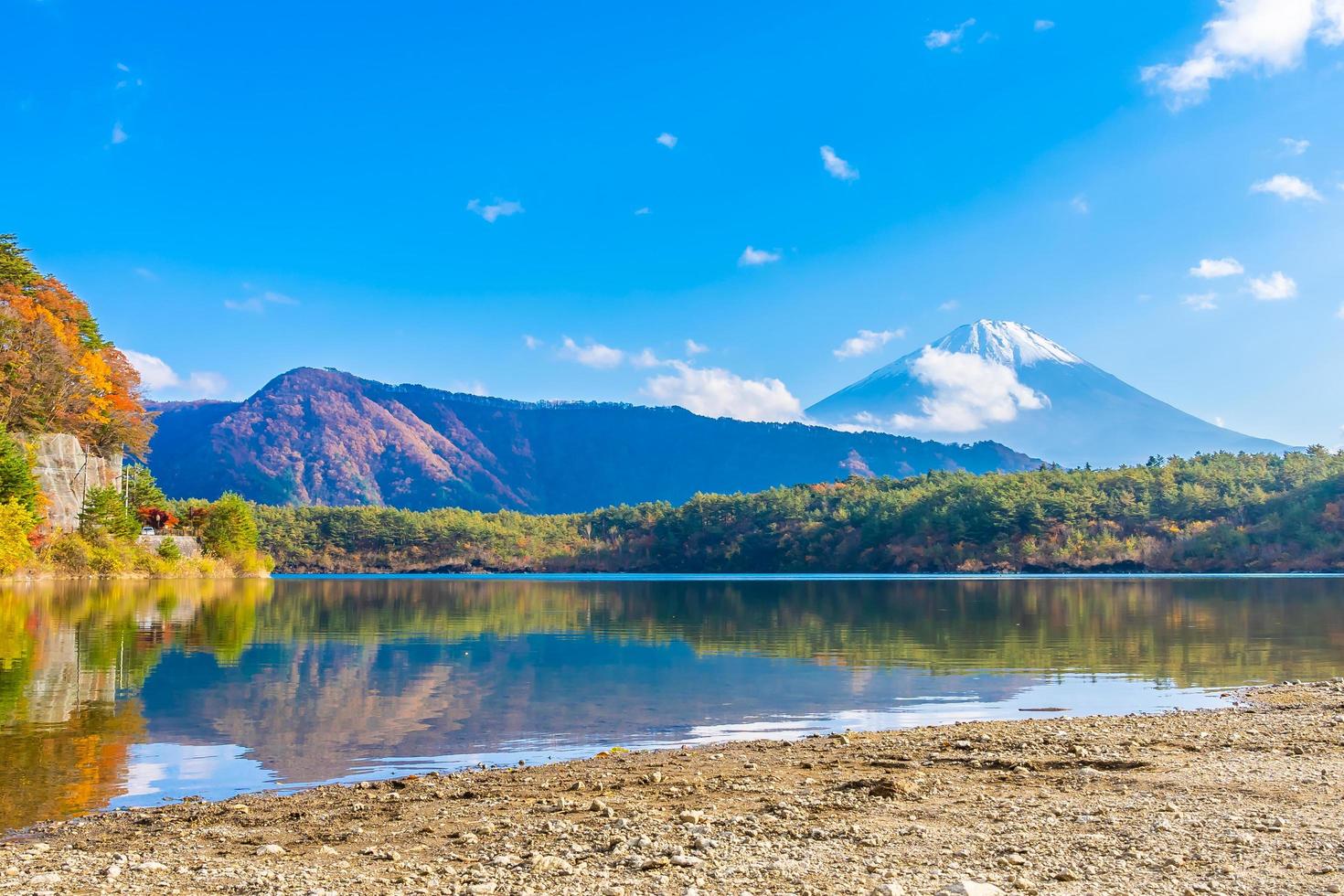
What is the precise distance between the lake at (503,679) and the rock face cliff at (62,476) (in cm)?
2171

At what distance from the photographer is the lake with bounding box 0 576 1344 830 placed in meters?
12.1

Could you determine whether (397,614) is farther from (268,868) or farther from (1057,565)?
(1057,565)

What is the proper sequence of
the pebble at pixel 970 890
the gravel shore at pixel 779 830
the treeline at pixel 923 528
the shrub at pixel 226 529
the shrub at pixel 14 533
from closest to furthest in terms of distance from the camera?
the pebble at pixel 970 890
the gravel shore at pixel 779 830
the shrub at pixel 14 533
the shrub at pixel 226 529
the treeline at pixel 923 528

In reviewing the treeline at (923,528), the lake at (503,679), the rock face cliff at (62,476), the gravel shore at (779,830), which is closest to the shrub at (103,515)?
the rock face cliff at (62,476)

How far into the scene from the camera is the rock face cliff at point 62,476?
61062 mm

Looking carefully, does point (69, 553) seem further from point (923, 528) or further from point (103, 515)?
point (923, 528)

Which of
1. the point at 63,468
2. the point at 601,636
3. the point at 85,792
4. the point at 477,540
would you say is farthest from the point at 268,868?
the point at 477,540

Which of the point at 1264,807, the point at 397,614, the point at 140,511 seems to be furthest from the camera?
the point at 140,511

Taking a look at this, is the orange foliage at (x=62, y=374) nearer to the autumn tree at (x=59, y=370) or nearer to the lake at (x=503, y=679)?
the autumn tree at (x=59, y=370)

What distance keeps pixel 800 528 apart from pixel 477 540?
49.7m

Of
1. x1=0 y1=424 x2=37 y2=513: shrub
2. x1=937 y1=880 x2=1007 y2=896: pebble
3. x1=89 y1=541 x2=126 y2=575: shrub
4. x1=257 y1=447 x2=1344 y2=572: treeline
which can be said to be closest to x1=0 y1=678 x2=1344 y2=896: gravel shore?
x1=937 y1=880 x2=1007 y2=896: pebble

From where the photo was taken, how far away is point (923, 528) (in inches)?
5059

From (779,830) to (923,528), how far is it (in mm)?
124633

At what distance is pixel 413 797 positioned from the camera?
30.8ft
